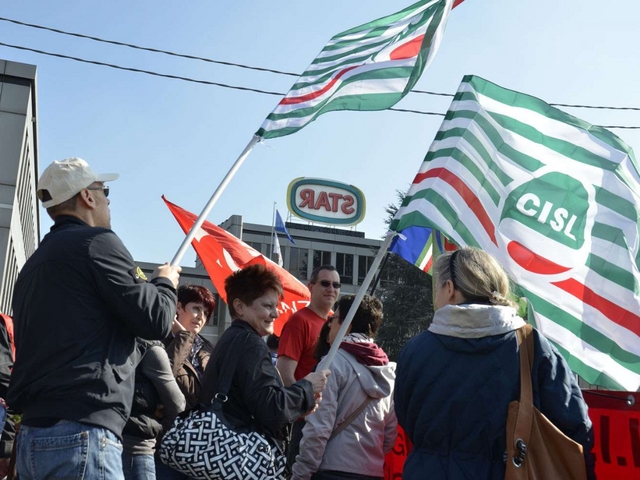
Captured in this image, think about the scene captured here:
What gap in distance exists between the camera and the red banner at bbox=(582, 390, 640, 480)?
12.5 ft

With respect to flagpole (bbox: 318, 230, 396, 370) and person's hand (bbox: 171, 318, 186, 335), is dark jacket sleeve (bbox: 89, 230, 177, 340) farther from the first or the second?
person's hand (bbox: 171, 318, 186, 335)

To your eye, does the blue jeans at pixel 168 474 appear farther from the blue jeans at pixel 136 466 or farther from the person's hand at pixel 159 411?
the person's hand at pixel 159 411

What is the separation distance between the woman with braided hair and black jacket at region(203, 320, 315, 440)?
23.4 inches

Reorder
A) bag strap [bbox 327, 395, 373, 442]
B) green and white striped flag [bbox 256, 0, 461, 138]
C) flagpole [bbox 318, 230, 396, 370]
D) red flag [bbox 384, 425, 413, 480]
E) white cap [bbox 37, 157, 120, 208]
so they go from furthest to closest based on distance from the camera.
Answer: green and white striped flag [bbox 256, 0, 461, 138]
red flag [bbox 384, 425, 413, 480]
bag strap [bbox 327, 395, 373, 442]
flagpole [bbox 318, 230, 396, 370]
white cap [bbox 37, 157, 120, 208]

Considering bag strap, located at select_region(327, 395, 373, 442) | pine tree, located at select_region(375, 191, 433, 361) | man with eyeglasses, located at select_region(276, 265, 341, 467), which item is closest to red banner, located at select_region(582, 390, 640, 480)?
bag strap, located at select_region(327, 395, 373, 442)

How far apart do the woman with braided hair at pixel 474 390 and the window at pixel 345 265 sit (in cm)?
5598

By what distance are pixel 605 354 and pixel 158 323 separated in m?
2.48

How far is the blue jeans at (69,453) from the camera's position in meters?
2.87

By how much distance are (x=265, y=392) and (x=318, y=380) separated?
0.50m

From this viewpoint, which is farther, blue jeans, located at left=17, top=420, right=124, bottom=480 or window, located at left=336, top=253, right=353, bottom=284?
window, located at left=336, top=253, right=353, bottom=284

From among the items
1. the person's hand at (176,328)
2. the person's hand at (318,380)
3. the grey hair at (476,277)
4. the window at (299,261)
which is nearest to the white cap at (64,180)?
the person's hand at (318,380)

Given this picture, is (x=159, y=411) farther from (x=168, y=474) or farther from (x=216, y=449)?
(x=216, y=449)

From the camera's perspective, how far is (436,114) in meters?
15.6

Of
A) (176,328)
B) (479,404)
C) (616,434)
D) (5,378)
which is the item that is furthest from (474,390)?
(5,378)
